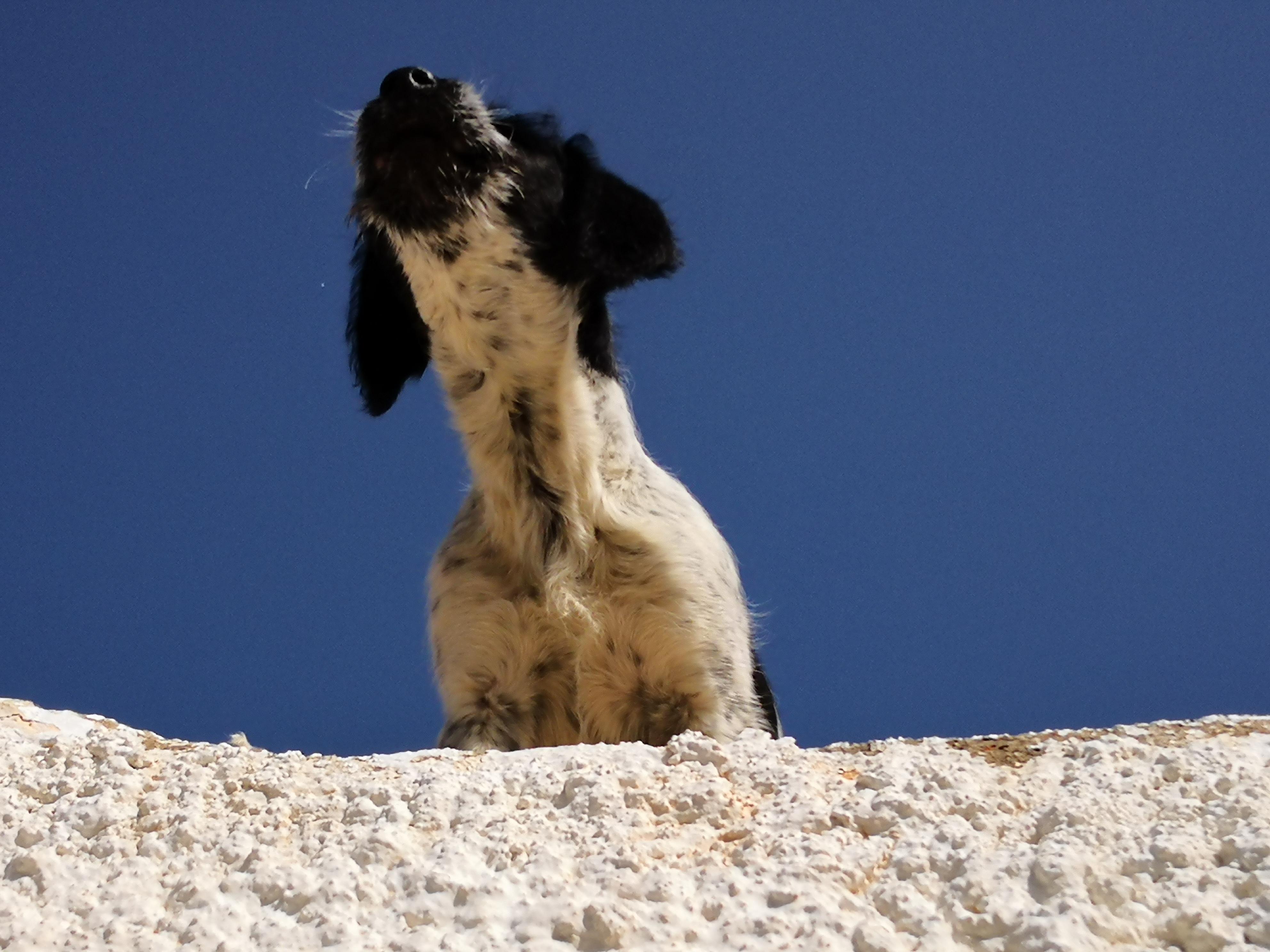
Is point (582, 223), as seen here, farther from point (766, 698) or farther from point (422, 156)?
point (766, 698)

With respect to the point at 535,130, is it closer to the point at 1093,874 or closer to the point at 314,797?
the point at 314,797

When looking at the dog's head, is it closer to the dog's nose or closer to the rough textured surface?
the dog's nose

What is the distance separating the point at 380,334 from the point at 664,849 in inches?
158

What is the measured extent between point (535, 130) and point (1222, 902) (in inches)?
165

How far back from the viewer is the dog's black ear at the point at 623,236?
530 cm

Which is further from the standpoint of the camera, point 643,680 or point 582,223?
point 582,223

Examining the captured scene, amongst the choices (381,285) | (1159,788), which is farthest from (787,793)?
(381,285)

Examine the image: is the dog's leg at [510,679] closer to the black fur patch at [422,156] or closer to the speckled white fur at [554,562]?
the speckled white fur at [554,562]

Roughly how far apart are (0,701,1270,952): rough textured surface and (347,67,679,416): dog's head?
117 inches

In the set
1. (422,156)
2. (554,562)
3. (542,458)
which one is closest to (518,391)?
(542,458)

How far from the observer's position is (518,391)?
539 centimetres

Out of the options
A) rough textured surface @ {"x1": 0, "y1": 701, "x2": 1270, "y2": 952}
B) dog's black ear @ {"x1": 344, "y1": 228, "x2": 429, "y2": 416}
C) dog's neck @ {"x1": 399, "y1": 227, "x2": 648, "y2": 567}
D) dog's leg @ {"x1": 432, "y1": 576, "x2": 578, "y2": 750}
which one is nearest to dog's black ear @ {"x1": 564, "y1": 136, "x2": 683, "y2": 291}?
dog's neck @ {"x1": 399, "y1": 227, "x2": 648, "y2": 567}

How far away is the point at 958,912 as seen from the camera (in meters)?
1.84

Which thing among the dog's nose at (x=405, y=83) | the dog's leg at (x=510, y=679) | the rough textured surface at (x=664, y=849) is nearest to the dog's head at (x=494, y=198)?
the dog's nose at (x=405, y=83)
